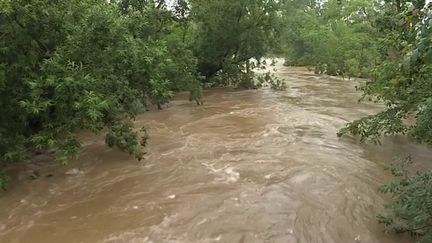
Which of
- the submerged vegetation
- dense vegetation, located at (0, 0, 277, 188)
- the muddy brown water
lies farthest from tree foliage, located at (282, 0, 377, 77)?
dense vegetation, located at (0, 0, 277, 188)

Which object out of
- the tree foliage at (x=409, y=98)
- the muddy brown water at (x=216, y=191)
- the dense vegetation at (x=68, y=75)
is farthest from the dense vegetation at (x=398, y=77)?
the dense vegetation at (x=68, y=75)

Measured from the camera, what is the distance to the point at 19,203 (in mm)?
7266

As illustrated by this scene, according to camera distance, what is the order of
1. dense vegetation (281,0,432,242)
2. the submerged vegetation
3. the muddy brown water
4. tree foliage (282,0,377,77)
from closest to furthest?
dense vegetation (281,0,432,242), the muddy brown water, the submerged vegetation, tree foliage (282,0,377,77)

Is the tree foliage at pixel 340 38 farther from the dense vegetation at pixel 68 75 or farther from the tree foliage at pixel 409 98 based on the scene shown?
the dense vegetation at pixel 68 75

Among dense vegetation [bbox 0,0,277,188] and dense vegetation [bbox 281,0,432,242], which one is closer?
dense vegetation [bbox 281,0,432,242]

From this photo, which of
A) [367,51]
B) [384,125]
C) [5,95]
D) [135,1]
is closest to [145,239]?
[5,95]

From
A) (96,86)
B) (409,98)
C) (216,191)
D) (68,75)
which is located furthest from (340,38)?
(68,75)

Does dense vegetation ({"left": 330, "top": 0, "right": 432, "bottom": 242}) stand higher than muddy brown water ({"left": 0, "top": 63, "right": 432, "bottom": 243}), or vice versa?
dense vegetation ({"left": 330, "top": 0, "right": 432, "bottom": 242})

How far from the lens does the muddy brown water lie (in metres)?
6.15

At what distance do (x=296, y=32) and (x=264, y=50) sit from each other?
19093 mm

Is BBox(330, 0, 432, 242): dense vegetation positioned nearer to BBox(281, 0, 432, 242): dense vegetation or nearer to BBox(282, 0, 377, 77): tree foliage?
BBox(281, 0, 432, 242): dense vegetation

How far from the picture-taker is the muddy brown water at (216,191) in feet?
20.2

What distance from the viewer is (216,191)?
750cm

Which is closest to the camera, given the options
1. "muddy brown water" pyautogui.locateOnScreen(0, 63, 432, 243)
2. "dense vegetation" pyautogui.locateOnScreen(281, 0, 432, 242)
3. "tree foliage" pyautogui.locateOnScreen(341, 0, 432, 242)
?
"tree foliage" pyautogui.locateOnScreen(341, 0, 432, 242)
